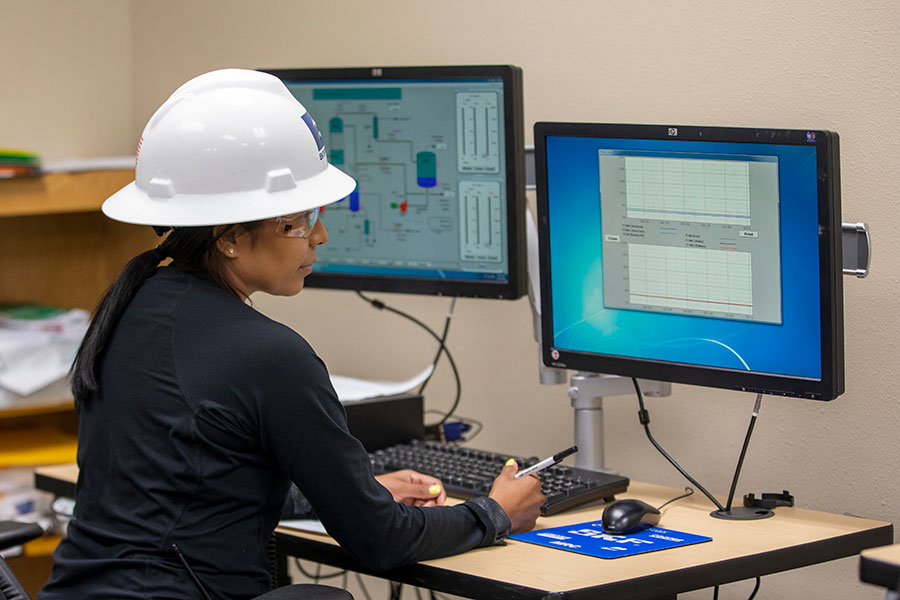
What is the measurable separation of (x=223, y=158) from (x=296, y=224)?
13 cm

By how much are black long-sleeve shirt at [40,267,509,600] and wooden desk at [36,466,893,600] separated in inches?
2.7

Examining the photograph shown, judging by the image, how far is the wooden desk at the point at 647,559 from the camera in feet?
4.44

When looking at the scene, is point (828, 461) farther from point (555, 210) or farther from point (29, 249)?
point (29, 249)

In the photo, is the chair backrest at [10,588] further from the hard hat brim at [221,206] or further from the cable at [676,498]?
the cable at [676,498]

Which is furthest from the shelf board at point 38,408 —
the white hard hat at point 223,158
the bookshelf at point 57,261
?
the white hard hat at point 223,158

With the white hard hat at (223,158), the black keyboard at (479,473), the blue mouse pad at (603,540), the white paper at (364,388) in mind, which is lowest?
the blue mouse pad at (603,540)

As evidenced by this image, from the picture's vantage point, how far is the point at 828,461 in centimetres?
186

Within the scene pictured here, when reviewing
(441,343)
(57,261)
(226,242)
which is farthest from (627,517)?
(57,261)

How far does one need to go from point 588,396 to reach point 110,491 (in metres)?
0.77

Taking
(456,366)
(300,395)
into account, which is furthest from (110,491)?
(456,366)

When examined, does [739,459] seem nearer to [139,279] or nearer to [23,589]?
[139,279]

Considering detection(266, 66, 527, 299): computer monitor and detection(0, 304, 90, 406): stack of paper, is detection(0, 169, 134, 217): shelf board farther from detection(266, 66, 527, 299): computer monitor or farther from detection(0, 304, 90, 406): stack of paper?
detection(266, 66, 527, 299): computer monitor

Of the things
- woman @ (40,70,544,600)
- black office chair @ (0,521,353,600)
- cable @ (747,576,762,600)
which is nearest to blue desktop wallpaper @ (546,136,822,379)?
woman @ (40,70,544,600)

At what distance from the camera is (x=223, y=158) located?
1.40 meters
